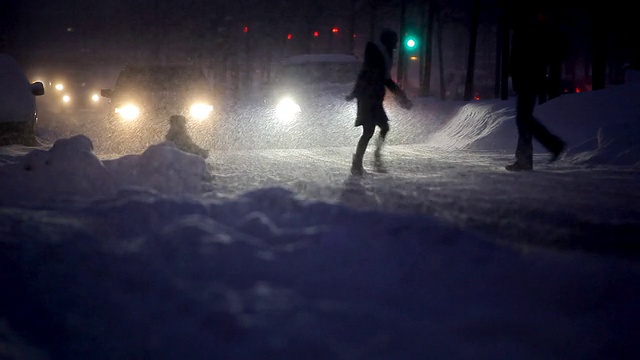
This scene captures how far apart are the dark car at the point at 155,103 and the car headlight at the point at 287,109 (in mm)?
2510

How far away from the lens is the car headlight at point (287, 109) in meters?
18.0

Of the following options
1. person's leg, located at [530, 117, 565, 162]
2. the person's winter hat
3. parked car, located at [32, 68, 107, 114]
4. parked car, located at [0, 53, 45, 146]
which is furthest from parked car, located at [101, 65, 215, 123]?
parked car, located at [32, 68, 107, 114]

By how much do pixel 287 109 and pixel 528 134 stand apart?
9743mm

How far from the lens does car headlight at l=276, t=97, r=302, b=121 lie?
17964 millimetres

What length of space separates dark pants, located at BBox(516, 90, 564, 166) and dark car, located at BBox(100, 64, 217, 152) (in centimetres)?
788

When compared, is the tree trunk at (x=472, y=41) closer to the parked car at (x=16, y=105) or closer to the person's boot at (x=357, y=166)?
A: the parked car at (x=16, y=105)

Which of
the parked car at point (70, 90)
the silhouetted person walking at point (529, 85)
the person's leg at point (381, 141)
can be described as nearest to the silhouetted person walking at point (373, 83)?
the person's leg at point (381, 141)

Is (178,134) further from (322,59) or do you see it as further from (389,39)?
(322,59)

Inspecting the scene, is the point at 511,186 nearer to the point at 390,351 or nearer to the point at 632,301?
the point at 632,301

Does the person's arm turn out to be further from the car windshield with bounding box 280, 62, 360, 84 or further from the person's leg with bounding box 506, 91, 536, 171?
the car windshield with bounding box 280, 62, 360, 84

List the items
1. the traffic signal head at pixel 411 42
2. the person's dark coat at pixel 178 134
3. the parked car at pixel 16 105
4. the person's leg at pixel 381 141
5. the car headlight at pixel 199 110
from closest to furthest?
1. the person's leg at pixel 381 141
2. the person's dark coat at pixel 178 134
3. the parked car at pixel 16 105
4. the car headlight at pixel 199 110
5. the traffic signal head at pixel 411 42

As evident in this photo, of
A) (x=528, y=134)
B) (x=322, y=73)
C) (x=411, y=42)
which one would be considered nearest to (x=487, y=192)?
(x=528, y=134)

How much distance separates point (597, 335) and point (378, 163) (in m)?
6.47

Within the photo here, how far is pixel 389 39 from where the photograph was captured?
892 centimetres
